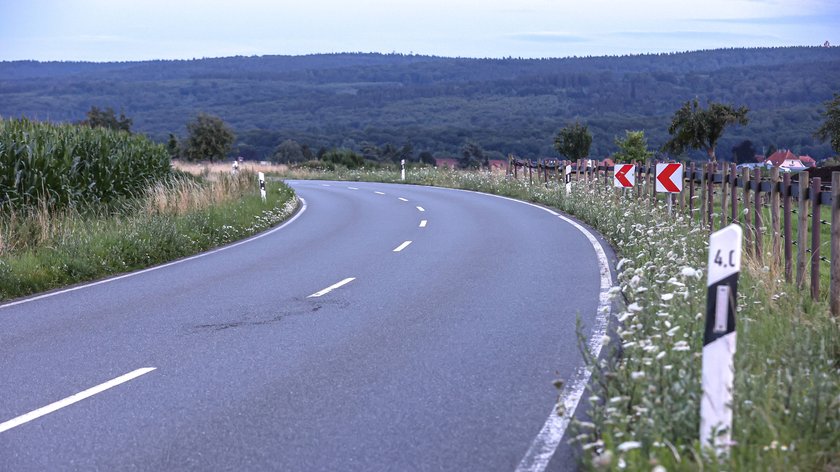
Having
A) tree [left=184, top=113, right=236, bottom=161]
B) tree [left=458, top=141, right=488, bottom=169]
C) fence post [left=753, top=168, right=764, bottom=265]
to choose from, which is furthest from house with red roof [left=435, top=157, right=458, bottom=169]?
fence post [left=753, top=168, right=764, bottom=265]

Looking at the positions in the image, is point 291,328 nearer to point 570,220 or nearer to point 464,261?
point 464,261

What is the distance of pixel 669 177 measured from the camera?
20.1 meters

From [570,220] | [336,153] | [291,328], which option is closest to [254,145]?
[336,153]

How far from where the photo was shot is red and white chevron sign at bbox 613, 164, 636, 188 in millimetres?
25953

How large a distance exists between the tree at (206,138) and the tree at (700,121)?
4007 centimetres

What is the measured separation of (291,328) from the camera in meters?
10.1

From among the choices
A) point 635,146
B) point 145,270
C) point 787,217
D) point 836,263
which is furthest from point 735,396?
point 635,146

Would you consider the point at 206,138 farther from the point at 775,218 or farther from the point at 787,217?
Answer: the point at 787,217

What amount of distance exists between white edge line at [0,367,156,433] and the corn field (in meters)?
11.5

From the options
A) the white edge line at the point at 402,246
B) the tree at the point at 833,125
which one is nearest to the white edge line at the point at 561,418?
the white edge line at the point at 402,246

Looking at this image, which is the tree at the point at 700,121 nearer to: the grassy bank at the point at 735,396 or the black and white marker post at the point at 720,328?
the grassy bank at the point at 735,396

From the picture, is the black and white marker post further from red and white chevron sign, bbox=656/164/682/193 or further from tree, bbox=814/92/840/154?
tree, bbox=814/92/840/154

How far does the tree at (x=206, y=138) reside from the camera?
79.1m

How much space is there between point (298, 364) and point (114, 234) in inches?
395
